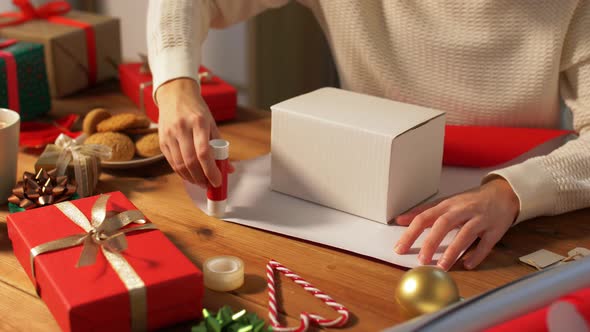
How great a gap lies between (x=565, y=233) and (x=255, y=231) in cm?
44

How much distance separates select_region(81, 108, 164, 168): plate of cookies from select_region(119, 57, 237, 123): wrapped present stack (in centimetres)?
12

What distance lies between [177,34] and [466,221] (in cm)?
61

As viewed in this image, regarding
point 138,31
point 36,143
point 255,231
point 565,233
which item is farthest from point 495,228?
point 138,31

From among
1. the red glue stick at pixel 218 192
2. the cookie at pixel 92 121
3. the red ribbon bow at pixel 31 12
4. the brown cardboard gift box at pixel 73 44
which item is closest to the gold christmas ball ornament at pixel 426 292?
the red glue stick at pixel 218 192

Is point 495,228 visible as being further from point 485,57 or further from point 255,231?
point 485,57

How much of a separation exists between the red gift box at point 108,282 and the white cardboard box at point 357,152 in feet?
0.96

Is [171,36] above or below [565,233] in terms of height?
above

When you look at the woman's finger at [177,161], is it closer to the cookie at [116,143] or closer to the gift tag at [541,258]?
the cookie at [116,143]

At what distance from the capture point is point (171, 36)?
1.22 m

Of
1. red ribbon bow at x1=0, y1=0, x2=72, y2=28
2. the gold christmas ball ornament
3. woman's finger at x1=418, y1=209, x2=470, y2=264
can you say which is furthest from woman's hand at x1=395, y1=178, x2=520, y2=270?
red ribbon bow at x1=0, y1=0, x2=72, y2=28

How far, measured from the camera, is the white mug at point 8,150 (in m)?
1.00

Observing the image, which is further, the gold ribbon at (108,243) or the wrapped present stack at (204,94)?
the wrapped present stack at (204,94)

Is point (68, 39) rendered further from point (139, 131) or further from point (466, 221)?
point (466, 221)

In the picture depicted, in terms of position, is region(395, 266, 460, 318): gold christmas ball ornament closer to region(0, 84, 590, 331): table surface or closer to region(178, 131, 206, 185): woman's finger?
region(0, 84, 590, 331): table surface
